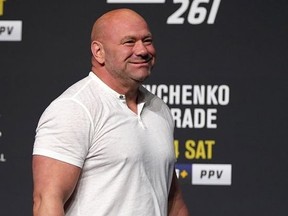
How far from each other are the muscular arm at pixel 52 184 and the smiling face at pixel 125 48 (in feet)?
0.86

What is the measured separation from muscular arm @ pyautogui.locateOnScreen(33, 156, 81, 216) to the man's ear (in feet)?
0.93

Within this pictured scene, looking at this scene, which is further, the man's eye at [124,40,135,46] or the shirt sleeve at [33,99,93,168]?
the man's eye at [124,40,135,46]

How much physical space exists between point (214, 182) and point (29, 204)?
0.73 m

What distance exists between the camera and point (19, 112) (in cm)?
325

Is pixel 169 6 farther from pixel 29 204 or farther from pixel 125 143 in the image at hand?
pixel 125 143

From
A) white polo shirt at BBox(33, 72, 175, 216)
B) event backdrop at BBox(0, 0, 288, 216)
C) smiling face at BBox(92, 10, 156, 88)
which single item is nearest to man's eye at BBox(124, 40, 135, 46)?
smiling face at BBox(92, 10, 156, 88)

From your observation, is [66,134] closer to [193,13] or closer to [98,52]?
[98,52]

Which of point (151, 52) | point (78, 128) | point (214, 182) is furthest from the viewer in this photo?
point (214, 182)

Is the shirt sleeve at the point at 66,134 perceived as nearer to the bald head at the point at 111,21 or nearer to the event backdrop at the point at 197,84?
the bald head at the point at 111,21

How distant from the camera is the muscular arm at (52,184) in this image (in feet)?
5.66

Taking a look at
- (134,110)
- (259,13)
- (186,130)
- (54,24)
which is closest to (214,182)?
(186,130)

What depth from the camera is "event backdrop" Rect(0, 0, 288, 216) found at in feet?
10.4

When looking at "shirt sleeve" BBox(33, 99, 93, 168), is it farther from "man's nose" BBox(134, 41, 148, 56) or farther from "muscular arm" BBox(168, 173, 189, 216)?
"muscular arm" BBox(168, 173, 189, 216)

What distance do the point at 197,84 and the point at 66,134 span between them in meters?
1.47
